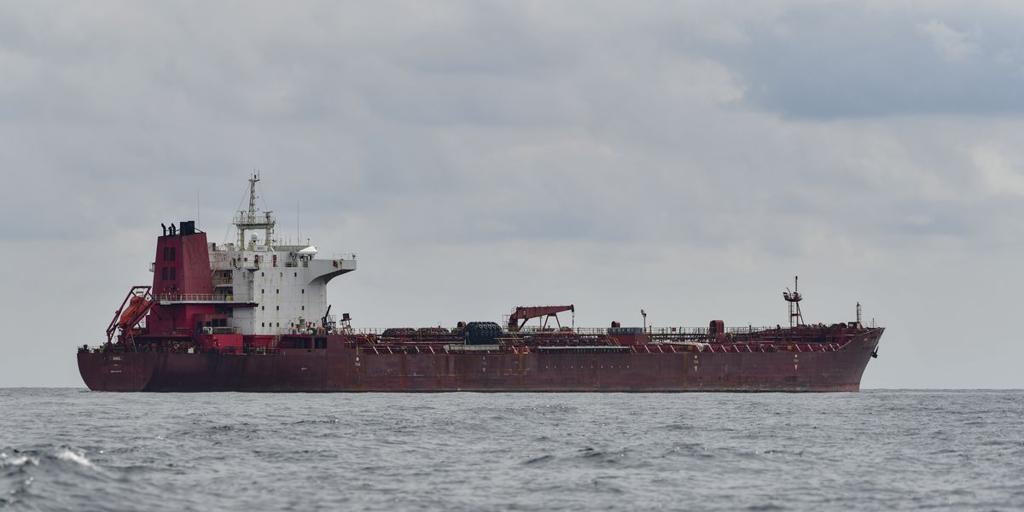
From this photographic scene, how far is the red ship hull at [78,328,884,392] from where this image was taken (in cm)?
9438

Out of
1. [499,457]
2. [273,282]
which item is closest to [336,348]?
[273,282]

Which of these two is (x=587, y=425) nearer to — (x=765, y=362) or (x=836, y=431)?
(x=836, y=431)

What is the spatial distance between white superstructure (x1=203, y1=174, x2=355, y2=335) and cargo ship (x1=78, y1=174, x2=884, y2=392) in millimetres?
85

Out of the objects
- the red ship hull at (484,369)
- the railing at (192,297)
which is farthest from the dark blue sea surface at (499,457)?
the railing at (192,297)

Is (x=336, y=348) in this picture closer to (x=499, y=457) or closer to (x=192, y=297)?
(x=192, y=297)

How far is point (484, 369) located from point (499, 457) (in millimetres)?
45302

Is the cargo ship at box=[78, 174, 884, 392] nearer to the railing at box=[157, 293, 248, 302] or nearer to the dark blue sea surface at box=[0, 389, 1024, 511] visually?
the railing at box=[157, 293, 248, 302]

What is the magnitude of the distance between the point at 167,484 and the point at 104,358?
5487 cm

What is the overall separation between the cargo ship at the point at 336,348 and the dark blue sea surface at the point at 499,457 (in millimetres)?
Answer: 14644

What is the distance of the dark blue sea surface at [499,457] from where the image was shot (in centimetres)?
4172

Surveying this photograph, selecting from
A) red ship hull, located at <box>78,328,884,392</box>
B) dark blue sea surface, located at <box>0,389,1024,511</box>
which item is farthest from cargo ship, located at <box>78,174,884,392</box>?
dark blue sea surface, located at <box>0,389,1024,511</box>

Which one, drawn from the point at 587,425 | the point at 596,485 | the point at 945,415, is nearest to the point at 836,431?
the point at 587,425

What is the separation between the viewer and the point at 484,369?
9756 centimetres

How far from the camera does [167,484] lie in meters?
43.0
